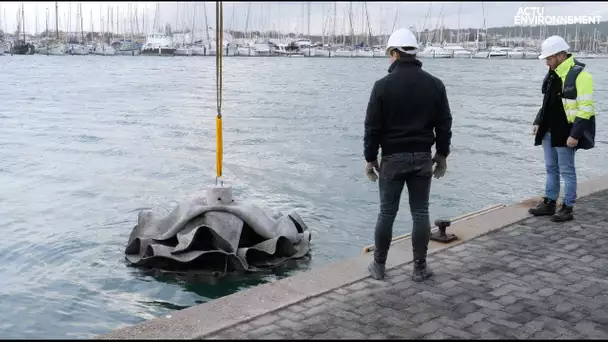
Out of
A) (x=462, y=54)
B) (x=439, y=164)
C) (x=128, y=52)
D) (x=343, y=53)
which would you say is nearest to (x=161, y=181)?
(x=439, y=164)

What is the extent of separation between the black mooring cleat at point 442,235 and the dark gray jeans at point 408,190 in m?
1.26

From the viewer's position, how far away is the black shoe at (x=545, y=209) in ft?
29.3

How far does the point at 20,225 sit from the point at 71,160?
669cm

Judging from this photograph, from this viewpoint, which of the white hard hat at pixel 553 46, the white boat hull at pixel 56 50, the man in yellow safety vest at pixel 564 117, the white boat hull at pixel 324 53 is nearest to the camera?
the man in yellow safety vest at pixel 564 117

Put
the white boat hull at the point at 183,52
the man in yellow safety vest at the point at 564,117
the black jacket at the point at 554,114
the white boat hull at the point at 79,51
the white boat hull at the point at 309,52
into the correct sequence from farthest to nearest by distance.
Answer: the white boat hull at the point at 309,52 < the white boat hull at the point at 183,52 < the white boat hull at the point at 79,51 < the black jacket at the point at 554,114 < the man in yellow safety vest at the point at 564,117

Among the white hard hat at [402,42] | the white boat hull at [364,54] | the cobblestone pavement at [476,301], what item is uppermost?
the white boat hull at [364,54]

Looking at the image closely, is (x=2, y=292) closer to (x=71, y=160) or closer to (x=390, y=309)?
(x=390, y=309)

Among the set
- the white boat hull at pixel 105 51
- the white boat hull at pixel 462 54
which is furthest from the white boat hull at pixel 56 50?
the white boat hull at pixel 462 54

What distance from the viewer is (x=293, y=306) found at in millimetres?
5715

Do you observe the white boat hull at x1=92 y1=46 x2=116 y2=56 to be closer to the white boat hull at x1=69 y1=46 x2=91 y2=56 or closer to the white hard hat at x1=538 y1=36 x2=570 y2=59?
the white boat hull at x1=69 y1=46 x2=91 y2=56

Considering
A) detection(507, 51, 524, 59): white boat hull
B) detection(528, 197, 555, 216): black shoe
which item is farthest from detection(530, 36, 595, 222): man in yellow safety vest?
detection(507, 51, 524, 59): white boat hull

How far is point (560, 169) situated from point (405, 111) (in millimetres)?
3531

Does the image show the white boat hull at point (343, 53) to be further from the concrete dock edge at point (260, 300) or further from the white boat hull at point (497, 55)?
the concrete dock edge at point (260, 300)

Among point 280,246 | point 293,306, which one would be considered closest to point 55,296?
point 280,246
